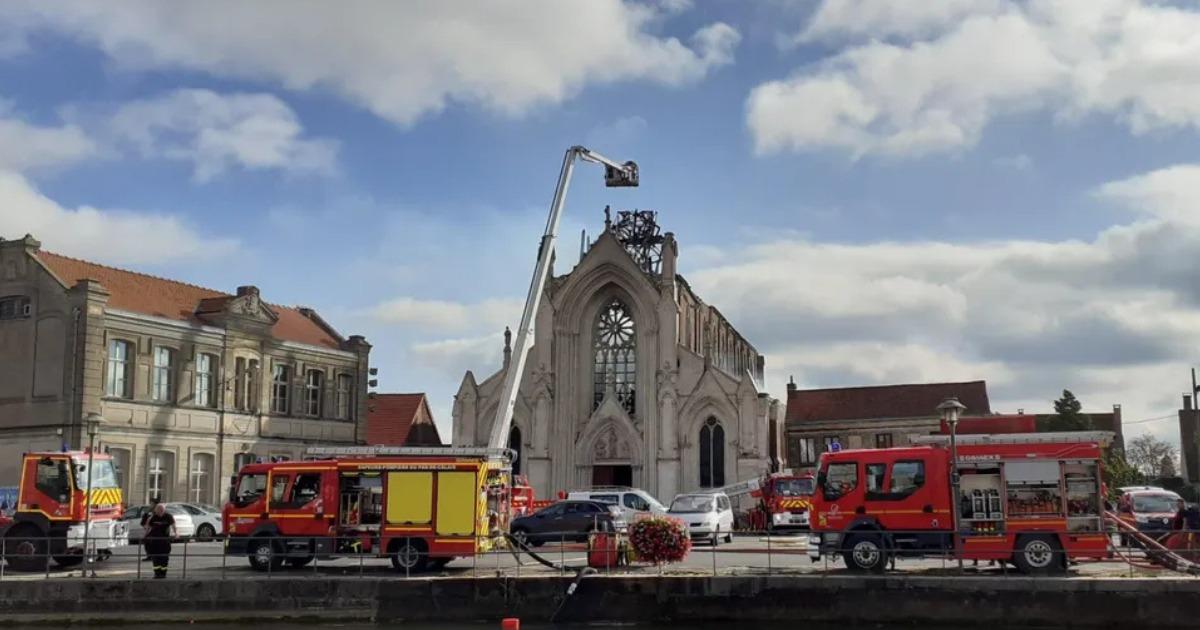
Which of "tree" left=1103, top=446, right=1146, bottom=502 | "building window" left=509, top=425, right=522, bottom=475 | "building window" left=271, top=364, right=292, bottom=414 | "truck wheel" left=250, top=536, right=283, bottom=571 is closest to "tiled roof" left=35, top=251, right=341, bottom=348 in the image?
"building window" left=271, top=364, right=292, bottom=414

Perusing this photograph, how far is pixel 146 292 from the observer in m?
49.9

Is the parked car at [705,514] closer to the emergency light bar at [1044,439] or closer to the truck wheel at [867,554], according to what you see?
the truck wheel at [867,554]

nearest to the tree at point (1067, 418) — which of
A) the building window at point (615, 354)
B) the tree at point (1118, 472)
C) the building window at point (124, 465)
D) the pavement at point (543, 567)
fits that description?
the tree at point (1118, 472)

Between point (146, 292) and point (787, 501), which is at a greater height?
point (146, 292)

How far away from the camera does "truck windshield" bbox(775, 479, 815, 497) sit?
4359 centimetres

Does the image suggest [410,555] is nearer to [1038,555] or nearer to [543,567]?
[543,567]

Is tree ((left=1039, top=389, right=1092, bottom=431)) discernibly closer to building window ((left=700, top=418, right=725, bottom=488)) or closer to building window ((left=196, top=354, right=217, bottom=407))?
building window ((left=700, top=418, right=725, bottom=488))

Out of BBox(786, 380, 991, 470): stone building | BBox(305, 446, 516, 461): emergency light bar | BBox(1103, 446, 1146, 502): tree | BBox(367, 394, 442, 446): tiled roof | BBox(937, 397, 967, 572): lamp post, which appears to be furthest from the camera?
BBox(367, 394, 442, 446): tiled roof

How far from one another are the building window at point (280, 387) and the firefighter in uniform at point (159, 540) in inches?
1052

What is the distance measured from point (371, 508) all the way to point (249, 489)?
3.44 metres

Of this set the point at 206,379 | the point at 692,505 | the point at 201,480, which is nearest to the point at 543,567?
the point at 692,505

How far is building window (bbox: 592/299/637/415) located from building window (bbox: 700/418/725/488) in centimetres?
427

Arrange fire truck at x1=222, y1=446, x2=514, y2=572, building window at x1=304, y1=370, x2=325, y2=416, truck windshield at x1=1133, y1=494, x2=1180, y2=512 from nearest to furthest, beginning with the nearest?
fire truck at x1=222, y1=446, x2=514, y2=572, truck windshield at x1=1133, y1=494, x2=1180, y2=512, building window at x1=304, y1=370, x2=325, y2=416

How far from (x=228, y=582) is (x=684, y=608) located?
1002cm
